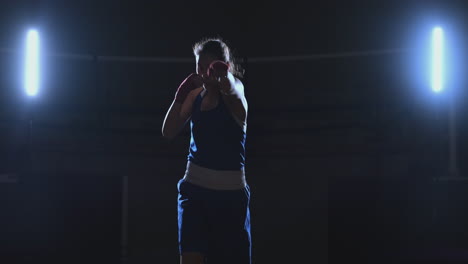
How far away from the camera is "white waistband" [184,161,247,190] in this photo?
1909 millimetres

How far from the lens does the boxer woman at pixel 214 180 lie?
189 cm

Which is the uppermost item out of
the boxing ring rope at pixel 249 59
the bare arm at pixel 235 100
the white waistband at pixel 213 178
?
the boxing ring rope at pixel 249 59

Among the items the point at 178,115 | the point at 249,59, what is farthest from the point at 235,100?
the point at 249,59

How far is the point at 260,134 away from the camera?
5594mm

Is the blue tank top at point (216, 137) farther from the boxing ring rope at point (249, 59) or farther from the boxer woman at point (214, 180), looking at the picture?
the boxing ring rope at point (249, 59)

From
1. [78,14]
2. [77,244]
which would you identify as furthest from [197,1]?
[77,244]

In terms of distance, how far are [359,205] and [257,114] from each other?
258cm

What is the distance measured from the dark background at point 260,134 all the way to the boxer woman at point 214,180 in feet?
5.12

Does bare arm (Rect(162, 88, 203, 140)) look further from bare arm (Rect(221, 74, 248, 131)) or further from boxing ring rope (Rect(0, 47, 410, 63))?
boxing ring rope (Rect(0, 47, 410, 63))

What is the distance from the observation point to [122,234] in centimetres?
397

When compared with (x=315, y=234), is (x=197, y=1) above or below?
above

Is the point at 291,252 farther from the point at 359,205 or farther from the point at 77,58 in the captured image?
the point at 77,58

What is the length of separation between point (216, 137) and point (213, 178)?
13 centimetres

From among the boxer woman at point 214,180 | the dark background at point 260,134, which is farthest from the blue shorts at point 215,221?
the dark background at point 260,134
